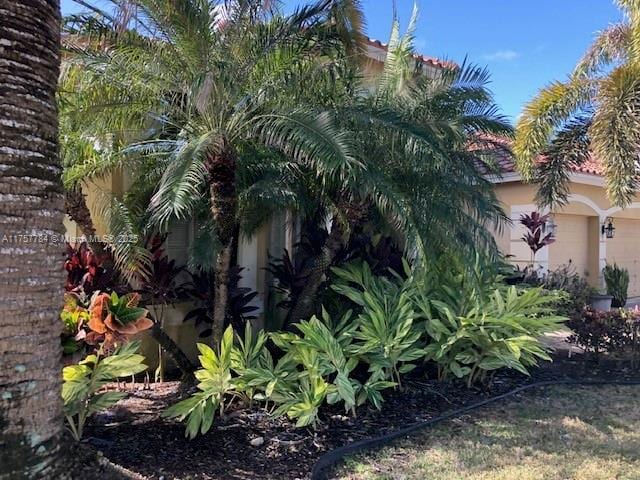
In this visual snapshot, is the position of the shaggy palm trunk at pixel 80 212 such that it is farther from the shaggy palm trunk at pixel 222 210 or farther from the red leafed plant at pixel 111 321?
the red leafed plant at pixel 111 321

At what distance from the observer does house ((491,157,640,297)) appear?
14.2 m

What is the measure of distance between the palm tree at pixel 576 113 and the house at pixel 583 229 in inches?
107

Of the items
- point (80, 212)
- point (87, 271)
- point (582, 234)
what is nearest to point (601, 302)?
point (582, 234)

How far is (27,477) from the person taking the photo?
309 centimetres

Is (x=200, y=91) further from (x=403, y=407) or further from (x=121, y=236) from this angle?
(x=403, y=407)

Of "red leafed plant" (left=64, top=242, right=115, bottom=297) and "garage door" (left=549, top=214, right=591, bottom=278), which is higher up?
"garage door" (left=549, top=214, right=591, bottom=278)

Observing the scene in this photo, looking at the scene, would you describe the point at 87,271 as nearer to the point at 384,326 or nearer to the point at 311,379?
the point at 311,379

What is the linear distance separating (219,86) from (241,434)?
11.9 feet

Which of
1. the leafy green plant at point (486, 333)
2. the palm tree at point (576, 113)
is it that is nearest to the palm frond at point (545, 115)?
the palm tree at point (576, 113)

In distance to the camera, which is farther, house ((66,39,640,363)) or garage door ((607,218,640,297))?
garage door ((607,218,640,297))

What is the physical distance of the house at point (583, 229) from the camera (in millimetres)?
14195

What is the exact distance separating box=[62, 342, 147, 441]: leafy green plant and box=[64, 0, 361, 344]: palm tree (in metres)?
1.49

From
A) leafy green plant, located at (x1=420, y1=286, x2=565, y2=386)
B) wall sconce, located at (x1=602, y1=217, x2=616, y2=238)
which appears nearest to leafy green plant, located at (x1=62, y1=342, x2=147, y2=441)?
leafy green plant, located at (x1=420, y1=286, x2=565, y2=386)

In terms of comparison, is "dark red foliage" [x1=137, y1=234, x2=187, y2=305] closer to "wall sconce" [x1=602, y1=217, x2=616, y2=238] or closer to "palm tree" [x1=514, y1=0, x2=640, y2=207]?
"palm tree" [x1=514, y1=0, x2=640, y2=207]
